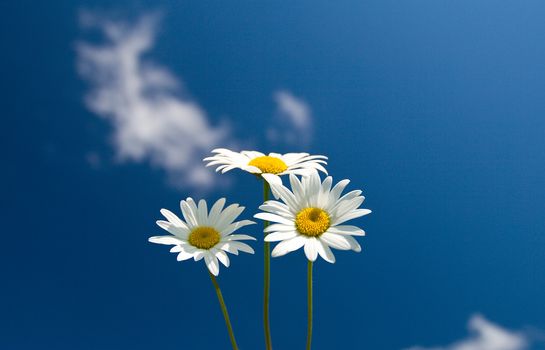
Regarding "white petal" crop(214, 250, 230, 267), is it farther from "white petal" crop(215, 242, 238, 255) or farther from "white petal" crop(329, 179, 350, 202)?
→ "white petal" crop(329, 179, 350, 202)

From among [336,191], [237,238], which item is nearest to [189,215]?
[237,238]

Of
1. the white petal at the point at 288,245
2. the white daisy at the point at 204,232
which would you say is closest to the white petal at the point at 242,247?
the white daisy at the point at 204,232

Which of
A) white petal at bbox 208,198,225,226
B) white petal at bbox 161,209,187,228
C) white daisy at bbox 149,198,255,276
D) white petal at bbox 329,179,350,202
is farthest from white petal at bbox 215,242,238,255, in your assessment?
white petal at bbox 329,179,350,202

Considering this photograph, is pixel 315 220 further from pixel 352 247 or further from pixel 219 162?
pixel 219 162

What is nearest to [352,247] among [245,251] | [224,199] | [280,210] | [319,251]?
[319,251]

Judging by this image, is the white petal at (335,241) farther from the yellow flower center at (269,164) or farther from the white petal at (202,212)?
the white petal at (202,212)

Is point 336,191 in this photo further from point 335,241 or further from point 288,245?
point 288,245
